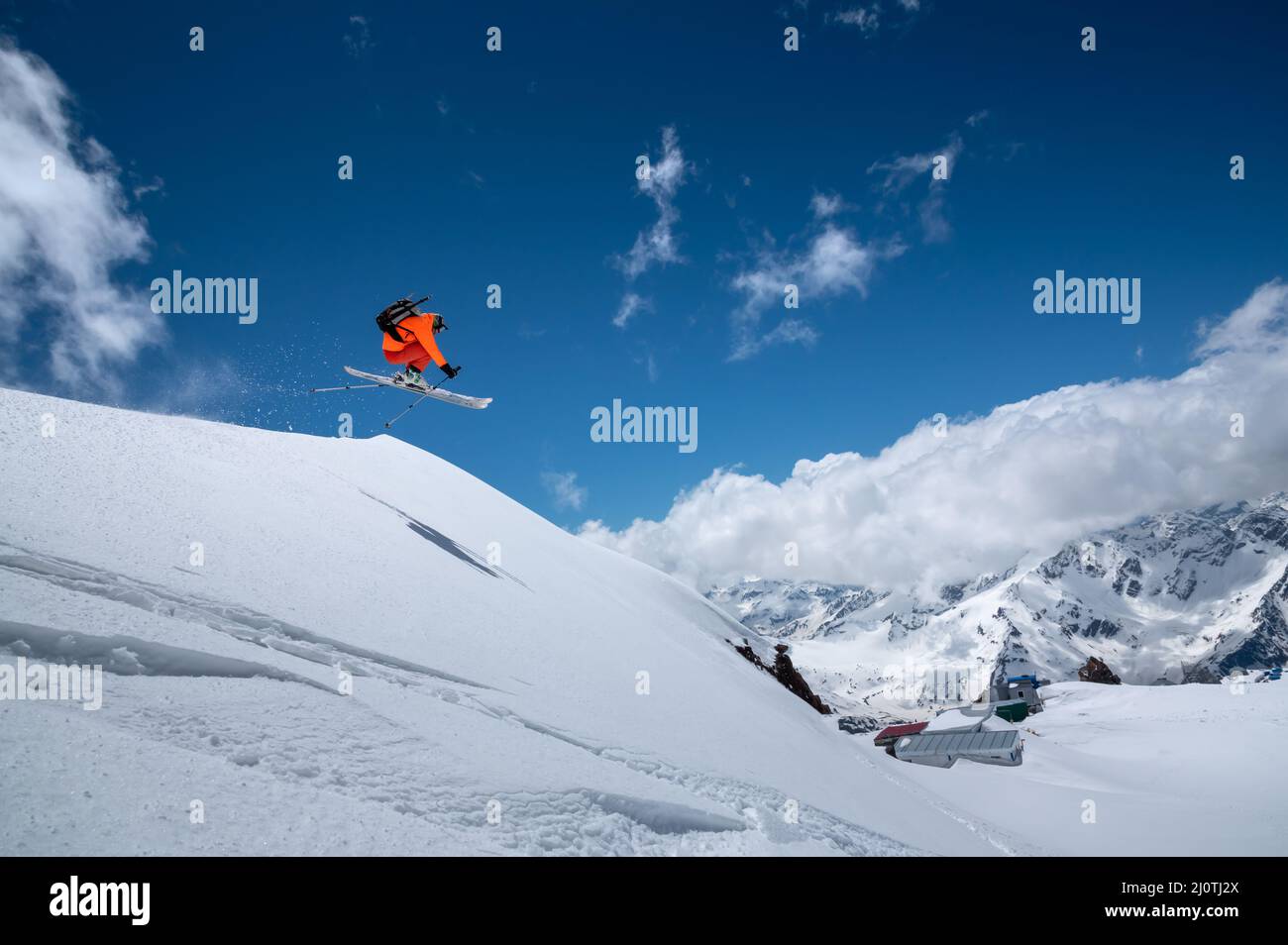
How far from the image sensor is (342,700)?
6059mm

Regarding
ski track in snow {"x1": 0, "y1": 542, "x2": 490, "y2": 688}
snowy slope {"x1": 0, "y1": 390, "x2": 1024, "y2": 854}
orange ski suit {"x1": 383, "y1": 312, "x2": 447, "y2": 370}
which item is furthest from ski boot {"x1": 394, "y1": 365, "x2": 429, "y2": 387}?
ski track in snow {"x1": 0, "y1": 542, "x2": 490, "y2": 688}

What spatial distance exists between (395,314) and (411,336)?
722 mm

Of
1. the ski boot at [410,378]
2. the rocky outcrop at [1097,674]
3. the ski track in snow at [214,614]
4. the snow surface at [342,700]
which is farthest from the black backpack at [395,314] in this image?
the rocky outcrop at [1097,674]

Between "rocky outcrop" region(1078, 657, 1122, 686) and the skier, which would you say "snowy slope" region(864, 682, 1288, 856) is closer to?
the skier

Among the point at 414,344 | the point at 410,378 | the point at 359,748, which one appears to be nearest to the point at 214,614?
the point at 359,748

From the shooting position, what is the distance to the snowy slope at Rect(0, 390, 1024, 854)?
421 centimetres

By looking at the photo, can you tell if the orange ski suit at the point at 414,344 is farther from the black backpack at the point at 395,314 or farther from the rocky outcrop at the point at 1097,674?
the rocky outcrop at the point at 1097,674

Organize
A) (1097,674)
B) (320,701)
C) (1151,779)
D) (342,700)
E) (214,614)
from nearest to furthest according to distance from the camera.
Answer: (320,701)
(342,700)
(214,614)
(1151,779)
(1097,674)

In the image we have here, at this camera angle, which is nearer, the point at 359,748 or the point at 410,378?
the point at 359,748

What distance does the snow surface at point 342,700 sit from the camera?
4.26m

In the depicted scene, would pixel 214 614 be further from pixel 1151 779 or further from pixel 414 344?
pixel 1151 779

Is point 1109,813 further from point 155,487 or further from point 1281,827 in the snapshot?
point 155,487

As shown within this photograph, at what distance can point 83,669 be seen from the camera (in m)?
5.03
